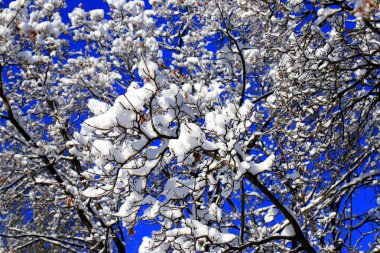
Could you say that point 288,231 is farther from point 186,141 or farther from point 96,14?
point 96,14

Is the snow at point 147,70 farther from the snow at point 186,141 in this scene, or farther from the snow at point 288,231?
the snow at point 288,231

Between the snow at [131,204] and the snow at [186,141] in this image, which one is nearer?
the snow at [186,141]

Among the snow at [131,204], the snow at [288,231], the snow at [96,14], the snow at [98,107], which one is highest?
the snow at [96,14]

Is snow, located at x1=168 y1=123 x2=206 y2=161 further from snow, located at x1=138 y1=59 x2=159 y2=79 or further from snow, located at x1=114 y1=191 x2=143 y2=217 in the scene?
snow, located at x1=114 y1=191 x2=143 y2=217

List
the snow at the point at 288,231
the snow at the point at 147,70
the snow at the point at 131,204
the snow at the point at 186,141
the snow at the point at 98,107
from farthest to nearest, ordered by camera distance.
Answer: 1. the snow at the point at 288,231
2. the snow at the point at 131,204
3. the snow at the point at 98,107
4. the snow at the point at 147,70
5. the snow at the point at 186,141

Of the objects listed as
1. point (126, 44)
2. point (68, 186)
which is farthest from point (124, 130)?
point (126, 44)

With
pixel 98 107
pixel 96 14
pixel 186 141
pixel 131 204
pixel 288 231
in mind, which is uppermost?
pixel 96 14

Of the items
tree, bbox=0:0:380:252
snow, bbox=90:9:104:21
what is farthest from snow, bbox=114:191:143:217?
snow, bbox=90:9:104:21

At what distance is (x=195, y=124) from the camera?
2.97m

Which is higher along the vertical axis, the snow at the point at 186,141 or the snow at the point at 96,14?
the snow at the point at 96,14

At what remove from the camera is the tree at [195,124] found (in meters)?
3.15

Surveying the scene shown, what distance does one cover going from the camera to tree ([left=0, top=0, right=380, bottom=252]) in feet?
10.3

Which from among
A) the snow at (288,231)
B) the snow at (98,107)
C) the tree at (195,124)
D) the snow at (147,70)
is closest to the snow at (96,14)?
the tree at (195,124)

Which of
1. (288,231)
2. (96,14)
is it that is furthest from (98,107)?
(96,14)
